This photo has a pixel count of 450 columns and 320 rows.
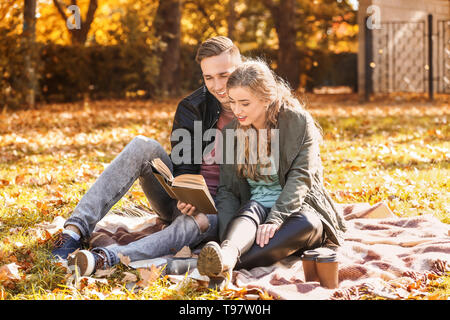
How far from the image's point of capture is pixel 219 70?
→ 3.56 meters

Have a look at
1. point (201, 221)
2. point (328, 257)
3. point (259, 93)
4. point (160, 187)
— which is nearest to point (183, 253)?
point (201, 221)

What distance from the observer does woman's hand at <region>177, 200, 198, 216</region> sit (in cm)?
333

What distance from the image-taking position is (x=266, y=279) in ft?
9.54

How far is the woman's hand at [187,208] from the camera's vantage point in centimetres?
333

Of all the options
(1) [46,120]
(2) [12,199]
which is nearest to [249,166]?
(2) [12,199]

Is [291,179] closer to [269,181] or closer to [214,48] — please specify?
[269,181]

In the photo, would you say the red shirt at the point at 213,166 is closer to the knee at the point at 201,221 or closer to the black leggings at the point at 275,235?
the knee at the point at 201,221

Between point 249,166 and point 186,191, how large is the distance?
459 millimetres

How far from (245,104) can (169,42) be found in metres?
13.9

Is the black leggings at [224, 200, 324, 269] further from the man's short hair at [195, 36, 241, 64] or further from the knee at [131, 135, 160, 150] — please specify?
the man's short hair at [195, 36, 241, 64]

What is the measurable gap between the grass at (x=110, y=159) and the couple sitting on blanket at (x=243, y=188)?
10.2 inches

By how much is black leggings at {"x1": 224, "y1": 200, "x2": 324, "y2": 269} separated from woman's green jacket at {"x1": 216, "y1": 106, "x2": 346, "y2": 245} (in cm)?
6

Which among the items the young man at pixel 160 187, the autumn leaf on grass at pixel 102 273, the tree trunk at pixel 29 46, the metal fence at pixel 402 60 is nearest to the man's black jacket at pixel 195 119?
the young man at pixel 160 187
